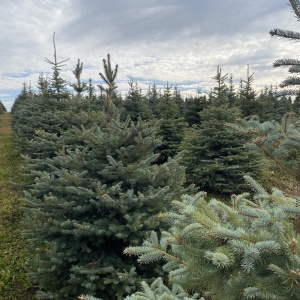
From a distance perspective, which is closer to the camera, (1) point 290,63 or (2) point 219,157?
(1) point 290,63

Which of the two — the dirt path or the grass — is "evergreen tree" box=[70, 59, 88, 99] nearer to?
the grass

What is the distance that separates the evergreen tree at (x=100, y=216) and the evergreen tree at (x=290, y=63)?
3005mm

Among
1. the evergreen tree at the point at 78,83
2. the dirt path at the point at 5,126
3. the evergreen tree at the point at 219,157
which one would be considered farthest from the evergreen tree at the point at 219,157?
the dirt path at the point at 5,126

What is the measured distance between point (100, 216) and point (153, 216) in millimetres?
1119

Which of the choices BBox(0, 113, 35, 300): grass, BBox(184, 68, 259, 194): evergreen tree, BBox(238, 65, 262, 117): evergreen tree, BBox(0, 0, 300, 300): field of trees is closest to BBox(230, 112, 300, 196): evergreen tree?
BBox(0, 0, 300, 300): field of trees

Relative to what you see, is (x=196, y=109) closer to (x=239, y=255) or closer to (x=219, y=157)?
(x=219, y=157)

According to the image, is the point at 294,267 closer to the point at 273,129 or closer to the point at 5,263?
the point at 273,129

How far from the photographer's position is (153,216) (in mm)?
5031

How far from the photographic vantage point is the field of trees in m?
1.98

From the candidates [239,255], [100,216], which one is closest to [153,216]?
[100,216]

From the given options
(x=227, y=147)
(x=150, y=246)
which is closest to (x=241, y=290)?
(x=150, y=246)

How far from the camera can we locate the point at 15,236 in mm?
8281

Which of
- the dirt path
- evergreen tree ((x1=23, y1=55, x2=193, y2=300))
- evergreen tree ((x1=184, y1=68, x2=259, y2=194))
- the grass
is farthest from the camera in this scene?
the dirt path

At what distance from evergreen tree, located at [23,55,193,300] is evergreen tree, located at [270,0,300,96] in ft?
9.86
